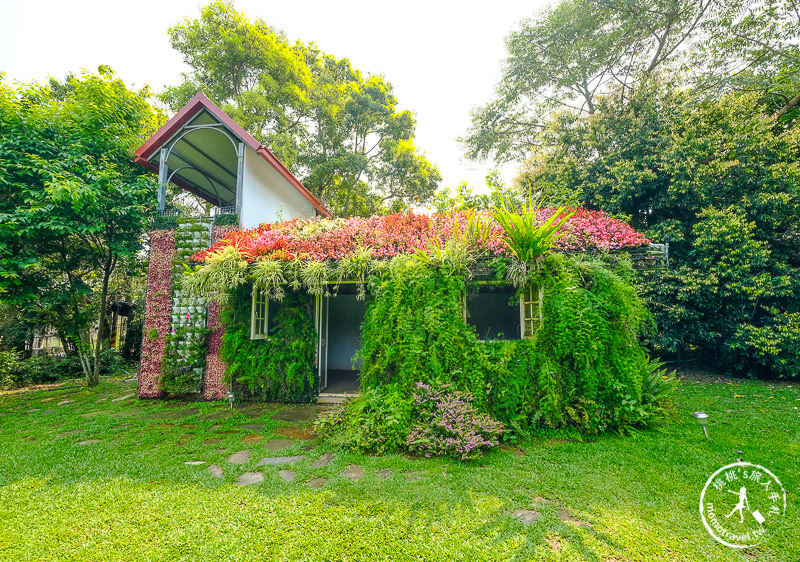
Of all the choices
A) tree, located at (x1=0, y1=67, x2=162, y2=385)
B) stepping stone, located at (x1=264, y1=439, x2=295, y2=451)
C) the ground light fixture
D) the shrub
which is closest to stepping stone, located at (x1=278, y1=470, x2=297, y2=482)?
stepping stone, located at (x1=264, y1=439, x2=295, y2=451)

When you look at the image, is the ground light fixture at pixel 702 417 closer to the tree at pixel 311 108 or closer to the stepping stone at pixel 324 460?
the stepping stone at pixel 324 460

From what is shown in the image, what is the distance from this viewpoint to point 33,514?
2508mm

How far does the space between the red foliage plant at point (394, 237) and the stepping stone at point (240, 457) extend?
260 cm

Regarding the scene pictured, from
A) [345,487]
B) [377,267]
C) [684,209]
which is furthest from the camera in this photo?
[684,209]

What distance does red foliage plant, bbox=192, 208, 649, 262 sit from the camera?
4535 mm

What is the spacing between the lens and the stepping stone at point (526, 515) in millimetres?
2416

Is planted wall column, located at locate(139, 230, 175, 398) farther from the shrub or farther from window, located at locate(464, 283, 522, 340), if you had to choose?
window, located at locate(464, 283, 522, 340)

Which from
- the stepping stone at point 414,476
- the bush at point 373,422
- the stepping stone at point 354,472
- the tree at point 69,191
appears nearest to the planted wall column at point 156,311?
the tree at point 69,191

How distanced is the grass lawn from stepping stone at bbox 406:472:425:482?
22 mm

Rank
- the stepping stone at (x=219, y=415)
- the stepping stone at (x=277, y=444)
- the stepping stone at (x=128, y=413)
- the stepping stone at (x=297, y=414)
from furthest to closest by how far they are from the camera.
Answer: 1. the stepping stone at (x=128, y=413)
2. the stepping stone at (x=219, y=415)
3. the stepping stone at (x=297, y=414)
4. the stepping stone at (x=277, y=444)

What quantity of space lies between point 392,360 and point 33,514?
3238 millimetres

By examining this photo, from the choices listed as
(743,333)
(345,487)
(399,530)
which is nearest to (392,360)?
(345,487)

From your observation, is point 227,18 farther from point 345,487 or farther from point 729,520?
point 729,520

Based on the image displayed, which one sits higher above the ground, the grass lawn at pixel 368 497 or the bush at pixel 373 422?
the bush at pixel 373 422
